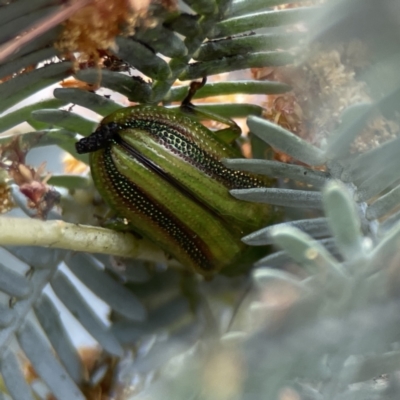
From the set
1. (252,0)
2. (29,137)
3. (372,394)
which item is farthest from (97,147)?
(372,394)

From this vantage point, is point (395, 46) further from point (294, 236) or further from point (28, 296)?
point (28, 296)

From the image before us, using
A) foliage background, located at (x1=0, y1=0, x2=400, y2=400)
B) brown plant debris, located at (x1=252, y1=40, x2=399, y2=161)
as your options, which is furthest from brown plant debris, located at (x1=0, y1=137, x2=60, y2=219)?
brown plant debris, located at (x1=252, y1=40, x2=399, y2=161)

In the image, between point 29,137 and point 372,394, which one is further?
point 29,137

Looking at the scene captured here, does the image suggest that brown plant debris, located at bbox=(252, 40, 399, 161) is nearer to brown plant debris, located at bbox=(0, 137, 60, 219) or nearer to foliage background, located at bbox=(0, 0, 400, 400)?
foliage background, located at bbox=(0, 0, 400, 400)

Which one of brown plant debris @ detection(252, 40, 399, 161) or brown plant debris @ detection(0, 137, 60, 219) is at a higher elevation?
brown plant debris @ detection(0, 137, 60, 219)

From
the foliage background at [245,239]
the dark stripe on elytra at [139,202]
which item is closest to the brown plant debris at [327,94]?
the foliage background at [245,239]

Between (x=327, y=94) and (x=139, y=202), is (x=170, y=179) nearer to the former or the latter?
(x=139, y=202)

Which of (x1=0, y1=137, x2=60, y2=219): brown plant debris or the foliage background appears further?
(x1=0, y1=137, x2=60, y2=219): brown plant debris

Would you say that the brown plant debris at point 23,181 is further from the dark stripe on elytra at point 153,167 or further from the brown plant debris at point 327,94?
the brown plant debris at point 327,94
